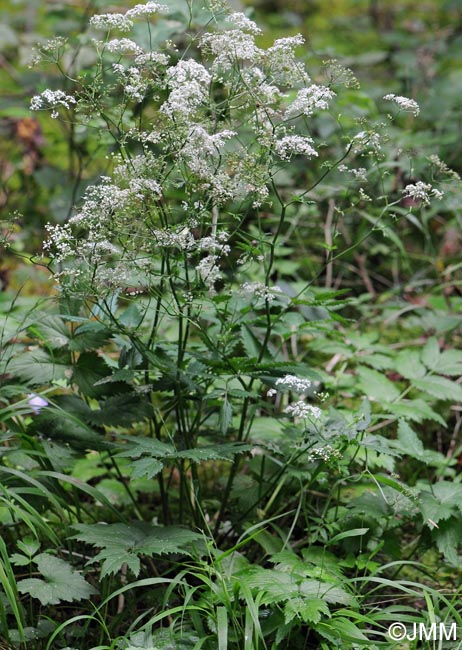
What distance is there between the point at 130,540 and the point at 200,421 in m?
0.45

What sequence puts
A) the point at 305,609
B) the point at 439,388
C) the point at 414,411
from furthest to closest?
the point at 439,388 → the point at 414,411 → the point at 305,609

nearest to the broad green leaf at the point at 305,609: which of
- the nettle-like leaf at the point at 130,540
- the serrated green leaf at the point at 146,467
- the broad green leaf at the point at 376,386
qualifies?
the nettle-like leaf at the point at 130,540

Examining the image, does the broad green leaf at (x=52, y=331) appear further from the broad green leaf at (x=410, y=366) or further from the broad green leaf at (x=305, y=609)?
the broad green leaf at (x=410, y=366)

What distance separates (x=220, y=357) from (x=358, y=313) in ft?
5.37

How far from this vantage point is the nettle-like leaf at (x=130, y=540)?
5.81 ft

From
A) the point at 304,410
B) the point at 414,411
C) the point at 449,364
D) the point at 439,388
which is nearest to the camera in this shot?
the point at 304,410

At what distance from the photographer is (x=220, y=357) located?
6.93ft

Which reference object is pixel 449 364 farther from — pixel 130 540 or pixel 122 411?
pixel 130 540

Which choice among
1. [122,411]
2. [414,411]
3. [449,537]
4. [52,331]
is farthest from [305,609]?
[52,331]

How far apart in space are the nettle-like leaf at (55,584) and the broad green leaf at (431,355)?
1473 mm

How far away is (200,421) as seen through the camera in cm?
224

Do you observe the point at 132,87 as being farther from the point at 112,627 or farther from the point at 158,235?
the point at 112,627

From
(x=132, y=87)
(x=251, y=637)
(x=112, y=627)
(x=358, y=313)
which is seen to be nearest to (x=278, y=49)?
(x=132, y=87)

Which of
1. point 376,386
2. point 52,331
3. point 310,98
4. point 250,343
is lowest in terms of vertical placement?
point 376,386
